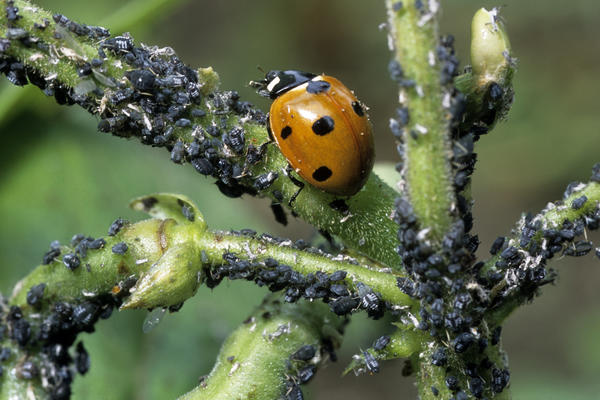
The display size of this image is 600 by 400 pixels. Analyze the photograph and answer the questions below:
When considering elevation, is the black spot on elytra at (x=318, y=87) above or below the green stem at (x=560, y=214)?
above

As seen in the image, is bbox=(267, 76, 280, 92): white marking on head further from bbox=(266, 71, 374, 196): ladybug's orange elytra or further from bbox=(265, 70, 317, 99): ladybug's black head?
bbox=(266, 71, 374, 196): ladybug's orange elytra

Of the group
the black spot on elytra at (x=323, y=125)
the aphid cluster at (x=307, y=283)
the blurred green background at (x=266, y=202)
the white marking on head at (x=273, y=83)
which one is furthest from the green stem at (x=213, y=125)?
the blurred green background at (x=266, y=202)

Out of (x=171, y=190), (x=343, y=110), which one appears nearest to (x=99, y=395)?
(x=171, y=190)

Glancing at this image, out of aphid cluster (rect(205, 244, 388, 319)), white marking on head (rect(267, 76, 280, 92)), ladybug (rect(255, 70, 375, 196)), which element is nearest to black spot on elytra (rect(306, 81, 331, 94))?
ladybug (rect(255, 70, 375, 196))

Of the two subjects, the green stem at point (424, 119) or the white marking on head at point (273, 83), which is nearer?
the green stem at point (424, 119)

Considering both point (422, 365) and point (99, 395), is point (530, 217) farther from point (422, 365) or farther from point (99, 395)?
point (99, 395)

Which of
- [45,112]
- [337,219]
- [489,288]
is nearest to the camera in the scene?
[489,288]

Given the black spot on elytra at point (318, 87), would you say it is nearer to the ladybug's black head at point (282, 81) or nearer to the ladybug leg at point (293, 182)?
the ladybug's black head at point (282, 81)
